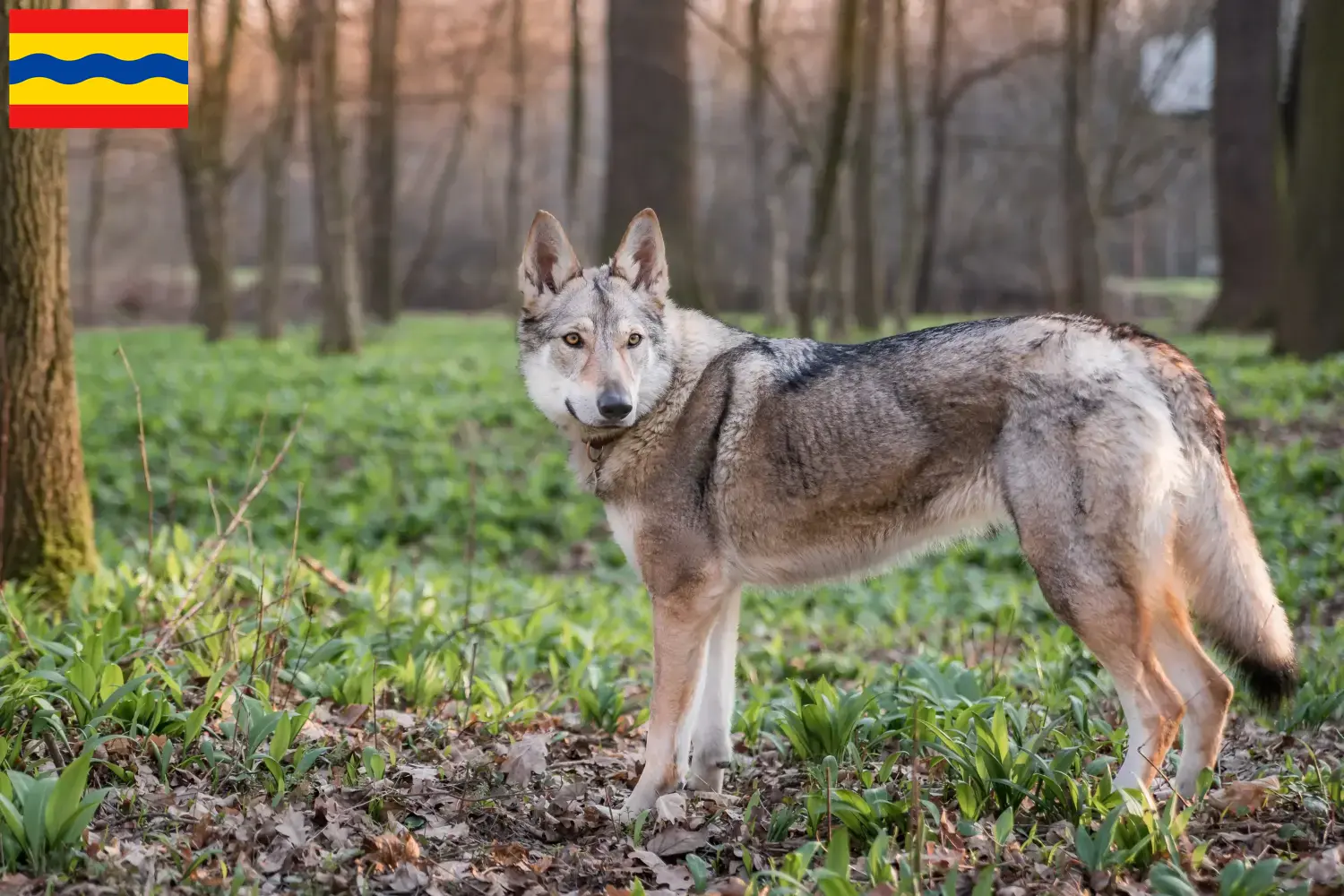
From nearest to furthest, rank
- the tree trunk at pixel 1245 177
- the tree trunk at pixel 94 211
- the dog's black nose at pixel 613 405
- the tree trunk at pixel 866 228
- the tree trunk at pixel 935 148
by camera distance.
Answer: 1. the dog's black nose at pixel 613 405
2. the tree trunk at pixel 1245 177
3. the tree trunk at pixel 866 228
4. the tree trunk at pixel 935 148
5. the tree trunk at pixel 94 211

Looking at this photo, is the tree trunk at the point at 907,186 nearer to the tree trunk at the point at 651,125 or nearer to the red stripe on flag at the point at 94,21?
the tree trunk at the point at 651,125

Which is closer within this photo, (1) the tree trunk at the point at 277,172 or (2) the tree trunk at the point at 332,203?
(2) the tree trunk at the point at 332,203

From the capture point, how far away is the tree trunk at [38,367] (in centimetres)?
541

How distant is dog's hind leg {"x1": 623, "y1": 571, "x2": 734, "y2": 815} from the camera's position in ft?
A: 13.6

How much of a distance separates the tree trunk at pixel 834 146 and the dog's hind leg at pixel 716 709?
326 inches

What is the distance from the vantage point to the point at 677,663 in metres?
4.17

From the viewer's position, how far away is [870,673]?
5.71 meters

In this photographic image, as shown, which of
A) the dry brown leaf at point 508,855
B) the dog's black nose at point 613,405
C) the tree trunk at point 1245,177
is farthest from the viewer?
the tree trunk at point 1245,177

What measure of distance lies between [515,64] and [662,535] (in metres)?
23.6

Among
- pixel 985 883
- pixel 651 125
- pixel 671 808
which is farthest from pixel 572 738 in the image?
Result: pixel 651 125

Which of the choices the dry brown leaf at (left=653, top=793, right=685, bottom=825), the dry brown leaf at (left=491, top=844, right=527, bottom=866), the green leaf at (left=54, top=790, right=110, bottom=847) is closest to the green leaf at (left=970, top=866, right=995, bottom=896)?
the dry brown leaf at (left=653, top=793, right=685, bottom=825)

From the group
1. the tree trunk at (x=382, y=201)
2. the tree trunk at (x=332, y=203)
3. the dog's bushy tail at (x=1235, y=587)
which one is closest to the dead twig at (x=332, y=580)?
the dog's bushy tail at (x=1235, y=587)

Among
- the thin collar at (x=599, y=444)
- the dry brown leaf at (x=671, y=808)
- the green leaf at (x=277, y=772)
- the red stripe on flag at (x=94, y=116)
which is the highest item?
the red stripe on flag at (x=94, y=116)

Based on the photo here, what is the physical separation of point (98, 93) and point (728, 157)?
115 ft
